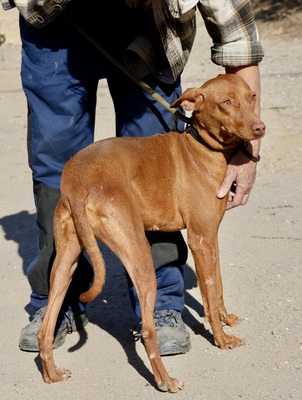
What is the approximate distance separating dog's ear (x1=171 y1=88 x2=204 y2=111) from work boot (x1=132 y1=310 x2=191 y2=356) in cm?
105

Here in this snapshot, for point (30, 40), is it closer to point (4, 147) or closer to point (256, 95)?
point (256, 95)

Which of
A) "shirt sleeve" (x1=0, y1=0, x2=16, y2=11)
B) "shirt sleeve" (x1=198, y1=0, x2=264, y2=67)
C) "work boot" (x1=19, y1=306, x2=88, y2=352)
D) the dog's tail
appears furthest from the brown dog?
"shirt sleeve" (x1=0, y1=0, x2=16, y2=11)

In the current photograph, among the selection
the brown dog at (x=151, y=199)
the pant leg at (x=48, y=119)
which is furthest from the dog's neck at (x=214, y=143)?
the pant leg at (x=48, y=119)

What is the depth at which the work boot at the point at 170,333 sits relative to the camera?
4133mm

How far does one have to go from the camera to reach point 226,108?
152 inches

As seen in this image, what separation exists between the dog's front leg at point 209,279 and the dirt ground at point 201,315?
0.07 meters

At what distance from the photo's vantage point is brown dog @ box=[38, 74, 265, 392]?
12.0 ft

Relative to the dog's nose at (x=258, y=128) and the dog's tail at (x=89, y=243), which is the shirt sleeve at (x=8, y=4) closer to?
the dog's tail at (x=89, y=243)

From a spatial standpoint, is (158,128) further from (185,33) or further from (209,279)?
(209,279)

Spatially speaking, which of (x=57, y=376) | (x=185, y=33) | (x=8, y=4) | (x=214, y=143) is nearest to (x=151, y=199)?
(x=214, y=143)

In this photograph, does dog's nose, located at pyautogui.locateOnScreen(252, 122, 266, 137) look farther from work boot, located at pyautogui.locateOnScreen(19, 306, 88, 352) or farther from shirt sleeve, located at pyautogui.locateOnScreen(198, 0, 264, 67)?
work boot, located at pyautogui.locateOnScreen(19, 306, 88, 352)

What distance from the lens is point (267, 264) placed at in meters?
5.14

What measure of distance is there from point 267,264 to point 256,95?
143cm

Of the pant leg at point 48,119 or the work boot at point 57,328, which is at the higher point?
the pant leg at point 48,119
